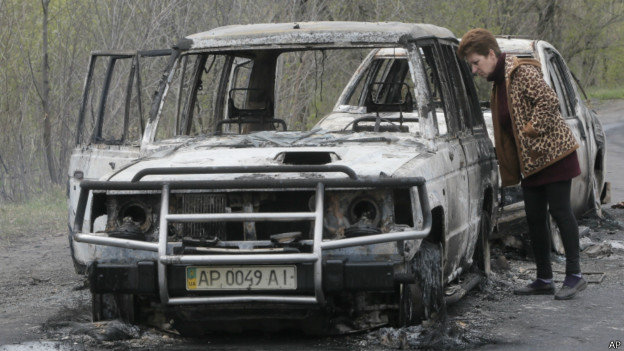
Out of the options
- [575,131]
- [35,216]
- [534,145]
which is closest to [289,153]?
[534,145]

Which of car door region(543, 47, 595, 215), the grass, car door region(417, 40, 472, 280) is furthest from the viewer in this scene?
the grass

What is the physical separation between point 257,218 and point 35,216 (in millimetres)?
8394

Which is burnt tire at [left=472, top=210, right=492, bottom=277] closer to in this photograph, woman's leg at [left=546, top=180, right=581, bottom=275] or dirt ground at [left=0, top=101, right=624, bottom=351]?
dirt ground at [left=0, top=101, right=624, bottom=351]

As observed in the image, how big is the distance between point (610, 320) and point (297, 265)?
2241mm

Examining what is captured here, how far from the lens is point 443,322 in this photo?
6.18 meters

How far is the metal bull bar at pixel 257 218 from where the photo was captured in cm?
553

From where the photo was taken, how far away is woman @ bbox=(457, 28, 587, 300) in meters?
7.50

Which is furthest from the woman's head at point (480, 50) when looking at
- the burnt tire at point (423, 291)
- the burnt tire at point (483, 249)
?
the burnt tire at point (423, 291)

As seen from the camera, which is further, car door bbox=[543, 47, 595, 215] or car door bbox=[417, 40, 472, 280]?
car door bbox=[543, 47, 595, 215]

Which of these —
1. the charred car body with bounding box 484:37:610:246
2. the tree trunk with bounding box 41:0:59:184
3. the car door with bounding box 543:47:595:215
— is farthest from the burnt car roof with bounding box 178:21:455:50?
the tree trunk with bounding box 41:0:59:184

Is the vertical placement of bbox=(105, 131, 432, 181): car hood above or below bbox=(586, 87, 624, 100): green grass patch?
above

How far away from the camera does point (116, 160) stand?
812 centimetres

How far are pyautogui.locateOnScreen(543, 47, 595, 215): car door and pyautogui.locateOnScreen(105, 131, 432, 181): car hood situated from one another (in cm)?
394

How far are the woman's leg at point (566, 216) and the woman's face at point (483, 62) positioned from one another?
2.84 ft
